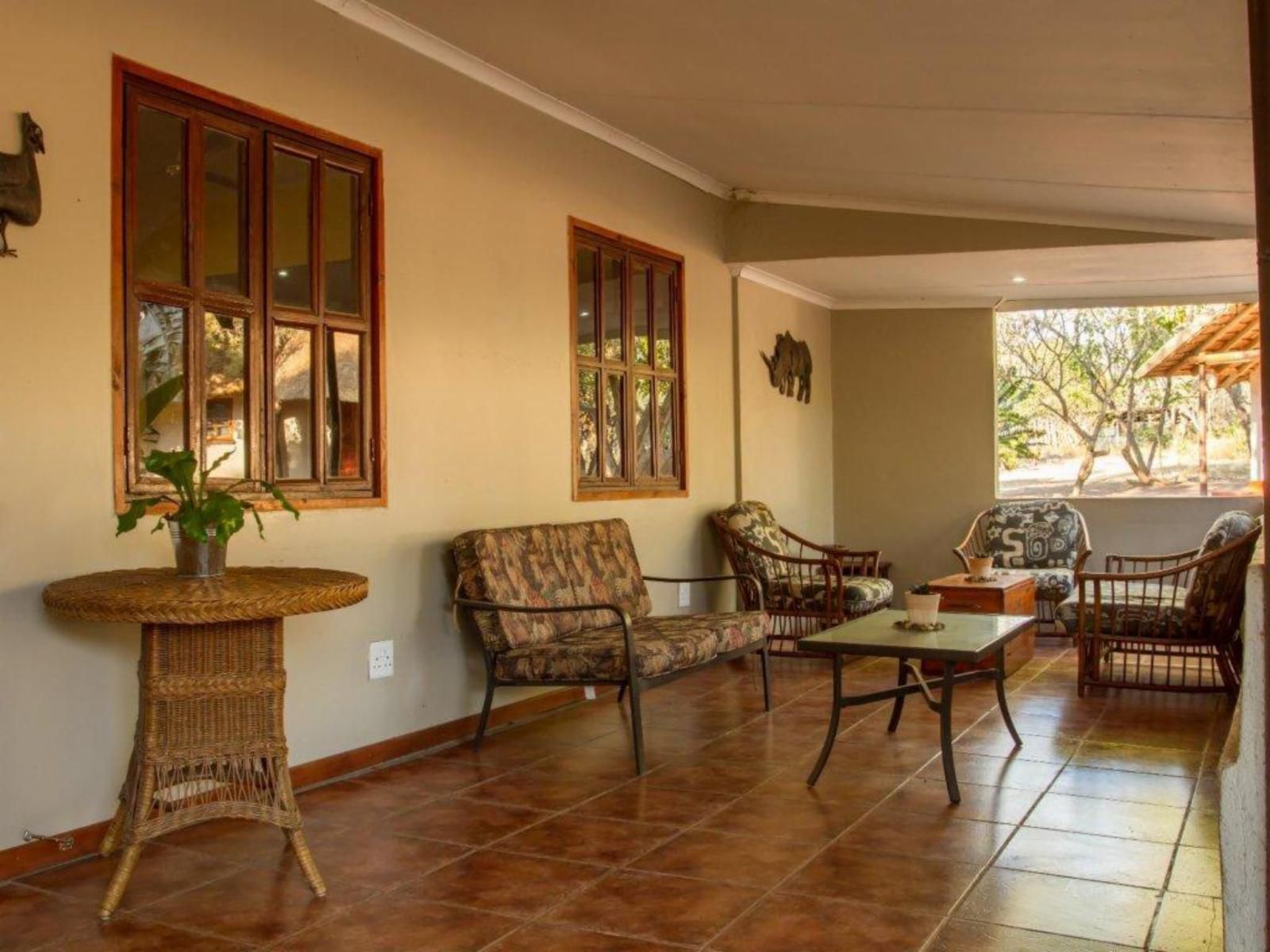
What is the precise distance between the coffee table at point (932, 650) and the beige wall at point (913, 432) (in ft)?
12.2

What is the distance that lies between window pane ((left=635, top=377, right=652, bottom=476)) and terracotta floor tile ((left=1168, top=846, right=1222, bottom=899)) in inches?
126

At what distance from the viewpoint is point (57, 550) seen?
2973mm

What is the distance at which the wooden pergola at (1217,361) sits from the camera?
7.65m

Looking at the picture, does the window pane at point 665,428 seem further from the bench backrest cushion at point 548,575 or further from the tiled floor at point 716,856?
the tiled floor at point 716,856

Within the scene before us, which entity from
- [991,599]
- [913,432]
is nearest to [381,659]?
[991,599]

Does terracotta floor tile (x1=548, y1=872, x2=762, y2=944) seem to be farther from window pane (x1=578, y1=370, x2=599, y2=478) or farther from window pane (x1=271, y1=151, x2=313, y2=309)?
window pane (x1=578, y1=370, x2=599, y2=478)

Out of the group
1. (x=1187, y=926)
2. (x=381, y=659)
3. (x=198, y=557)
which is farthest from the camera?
(x=381, y=659)

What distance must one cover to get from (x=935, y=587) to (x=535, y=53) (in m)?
3.13

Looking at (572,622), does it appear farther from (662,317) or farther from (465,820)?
(662,317)

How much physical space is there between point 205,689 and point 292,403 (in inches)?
49.4

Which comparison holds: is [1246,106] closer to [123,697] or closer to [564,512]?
[564,512]

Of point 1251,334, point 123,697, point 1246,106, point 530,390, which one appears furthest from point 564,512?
point 1251,334

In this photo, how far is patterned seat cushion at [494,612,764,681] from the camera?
3.94 metres

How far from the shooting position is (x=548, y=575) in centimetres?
A: 447
